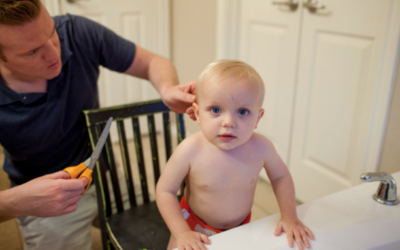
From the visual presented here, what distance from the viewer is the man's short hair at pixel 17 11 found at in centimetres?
80

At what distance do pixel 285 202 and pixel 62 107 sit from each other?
75 centimetres

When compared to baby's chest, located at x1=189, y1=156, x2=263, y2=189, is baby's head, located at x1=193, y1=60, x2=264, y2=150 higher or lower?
higher

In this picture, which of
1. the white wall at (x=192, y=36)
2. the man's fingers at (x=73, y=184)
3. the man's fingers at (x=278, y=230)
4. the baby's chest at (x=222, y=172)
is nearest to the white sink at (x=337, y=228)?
the man's fingers at (x=278, y=230)

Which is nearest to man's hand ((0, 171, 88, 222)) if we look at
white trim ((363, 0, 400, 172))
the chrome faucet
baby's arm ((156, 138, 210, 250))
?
baby's arm ((156, 138, 210, 250))

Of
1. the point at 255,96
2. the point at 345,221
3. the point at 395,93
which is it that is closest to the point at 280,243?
the point at 345,221

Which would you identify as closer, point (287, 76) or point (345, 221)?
point (345, 221)

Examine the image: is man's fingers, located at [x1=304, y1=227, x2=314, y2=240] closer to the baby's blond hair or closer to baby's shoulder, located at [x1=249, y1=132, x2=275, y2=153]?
baby's shoulder, located at [x1=249, y1=132, x2=275, y2=153]

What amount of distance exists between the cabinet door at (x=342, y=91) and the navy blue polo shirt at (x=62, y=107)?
0.98 metres

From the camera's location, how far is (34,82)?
1.05m

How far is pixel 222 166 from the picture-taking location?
82 cm

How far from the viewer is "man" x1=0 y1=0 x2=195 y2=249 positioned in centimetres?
83

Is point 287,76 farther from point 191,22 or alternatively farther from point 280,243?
point 280,243

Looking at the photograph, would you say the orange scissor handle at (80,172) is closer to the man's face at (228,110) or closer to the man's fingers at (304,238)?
the man's face at (228,110)

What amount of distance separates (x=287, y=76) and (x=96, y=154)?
1348 millimetres
